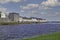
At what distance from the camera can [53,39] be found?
28.7 meters

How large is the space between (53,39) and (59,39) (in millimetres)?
1041

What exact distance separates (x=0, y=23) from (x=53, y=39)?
172 meters

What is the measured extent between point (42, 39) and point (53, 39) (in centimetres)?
189

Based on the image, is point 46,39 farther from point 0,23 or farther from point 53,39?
point 0,23

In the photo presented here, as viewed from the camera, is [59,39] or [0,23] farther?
[0,23]

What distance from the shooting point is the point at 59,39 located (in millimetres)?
27953

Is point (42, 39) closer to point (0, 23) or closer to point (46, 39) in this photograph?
point (46, 39)

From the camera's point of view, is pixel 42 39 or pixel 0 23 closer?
pixel 42 39

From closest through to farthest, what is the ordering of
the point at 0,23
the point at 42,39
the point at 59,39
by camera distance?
the point at 59,39 → the point at 42,39 → the point at 0,23

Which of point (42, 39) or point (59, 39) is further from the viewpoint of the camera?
point (42, 39)

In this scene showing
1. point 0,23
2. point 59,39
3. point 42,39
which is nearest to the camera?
point 59,39

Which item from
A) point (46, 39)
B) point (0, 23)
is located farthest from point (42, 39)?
point (0, 23)

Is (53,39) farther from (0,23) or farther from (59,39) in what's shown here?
(0,23)
